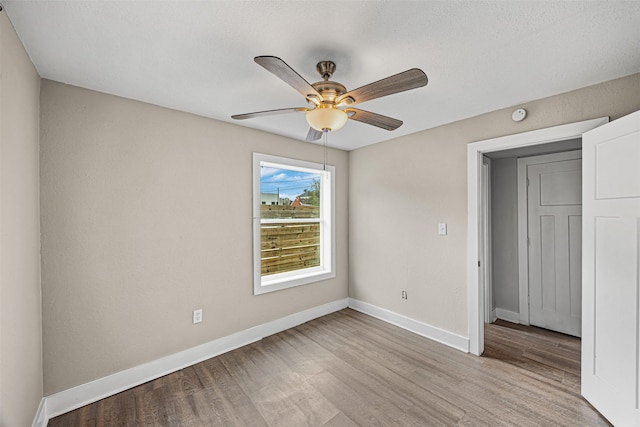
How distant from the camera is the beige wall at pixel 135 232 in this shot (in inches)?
76.4

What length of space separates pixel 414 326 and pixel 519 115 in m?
2.40

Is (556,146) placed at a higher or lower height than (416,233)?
higher

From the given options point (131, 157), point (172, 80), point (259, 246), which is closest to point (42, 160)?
point (131, 157)

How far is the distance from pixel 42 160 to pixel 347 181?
317 centimetres

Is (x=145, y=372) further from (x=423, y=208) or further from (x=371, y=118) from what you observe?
(x=423, y=208)

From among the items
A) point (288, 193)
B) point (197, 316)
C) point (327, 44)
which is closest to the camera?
point (327, 44)

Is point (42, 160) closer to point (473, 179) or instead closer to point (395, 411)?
point (395, 411)

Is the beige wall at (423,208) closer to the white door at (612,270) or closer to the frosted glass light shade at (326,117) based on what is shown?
the white door at (612,270)

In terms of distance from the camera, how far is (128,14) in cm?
131

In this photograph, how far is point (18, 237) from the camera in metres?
1.48

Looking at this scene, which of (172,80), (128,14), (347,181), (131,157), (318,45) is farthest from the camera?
(347,181)

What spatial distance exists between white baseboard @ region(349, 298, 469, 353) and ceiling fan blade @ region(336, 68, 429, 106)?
254 cm

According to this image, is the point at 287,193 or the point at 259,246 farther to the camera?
the point at 287,193

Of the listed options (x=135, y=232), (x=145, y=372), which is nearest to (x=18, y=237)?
(x=135, y=232)
